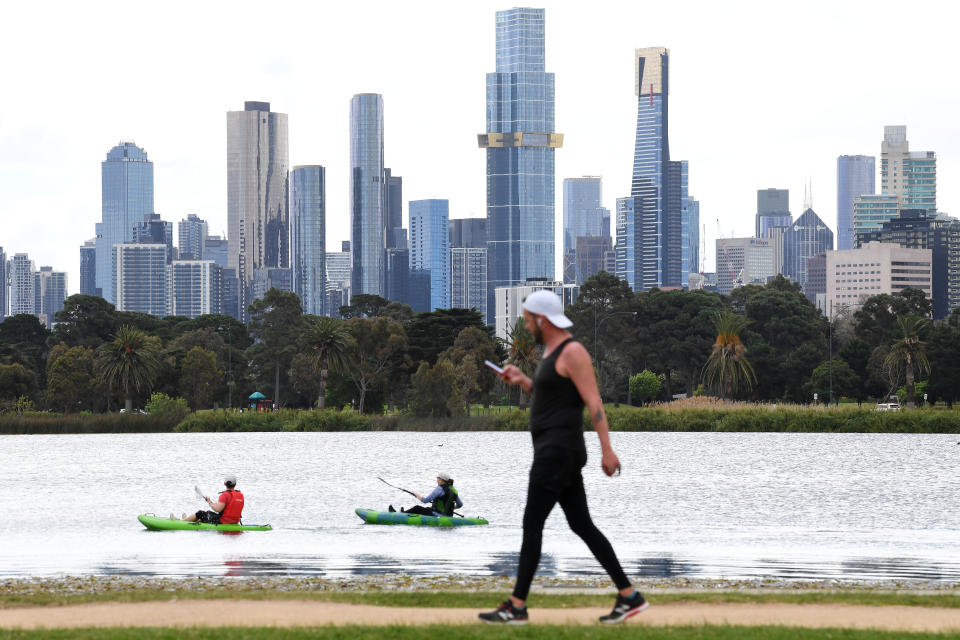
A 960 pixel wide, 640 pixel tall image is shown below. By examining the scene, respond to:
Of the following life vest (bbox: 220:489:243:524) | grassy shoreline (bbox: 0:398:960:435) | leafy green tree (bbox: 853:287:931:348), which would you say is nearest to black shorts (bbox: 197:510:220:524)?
life vest (bbox: 220:489:243:524)

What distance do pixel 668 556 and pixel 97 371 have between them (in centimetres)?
8690

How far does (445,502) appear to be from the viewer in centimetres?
2925

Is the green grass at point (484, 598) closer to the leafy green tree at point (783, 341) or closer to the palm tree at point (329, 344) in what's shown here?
the palm tree at point (329, 344)

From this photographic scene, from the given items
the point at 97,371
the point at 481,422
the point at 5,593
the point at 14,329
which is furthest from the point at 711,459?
the point at 14,329

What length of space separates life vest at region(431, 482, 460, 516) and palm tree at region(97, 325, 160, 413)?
74746mm

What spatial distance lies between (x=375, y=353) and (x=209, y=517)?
7941cm

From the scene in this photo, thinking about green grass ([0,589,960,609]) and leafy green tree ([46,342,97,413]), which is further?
leafy green tree ([46,342,97,413])

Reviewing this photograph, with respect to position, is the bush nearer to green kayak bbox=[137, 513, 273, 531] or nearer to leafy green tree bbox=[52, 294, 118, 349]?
leafy green tree bbox=[52, 294, 118, 349]

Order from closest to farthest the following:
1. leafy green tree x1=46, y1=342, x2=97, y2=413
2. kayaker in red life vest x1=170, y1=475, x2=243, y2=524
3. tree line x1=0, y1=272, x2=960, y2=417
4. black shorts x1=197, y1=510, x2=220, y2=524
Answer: kayaker in red life vest x1=170, y1=475, x2=243, y2=524 < black shorts x1=197, y1=510, x2=220, y2=524 < tree line x1=0, y1=272, x2=960, y2=417 < leafy green tree x1=46, y1=342, x2=97, y2=413

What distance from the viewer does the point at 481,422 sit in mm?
95625

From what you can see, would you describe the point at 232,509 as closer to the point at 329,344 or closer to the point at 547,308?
the point at 547,308

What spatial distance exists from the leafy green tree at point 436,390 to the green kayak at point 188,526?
221 ft

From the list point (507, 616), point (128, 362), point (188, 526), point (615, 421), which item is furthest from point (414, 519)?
point (128, 362)

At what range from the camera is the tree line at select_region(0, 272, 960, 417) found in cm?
10169
